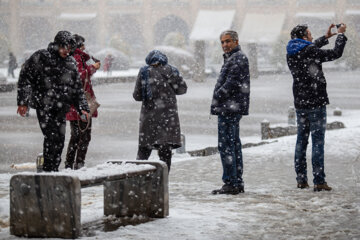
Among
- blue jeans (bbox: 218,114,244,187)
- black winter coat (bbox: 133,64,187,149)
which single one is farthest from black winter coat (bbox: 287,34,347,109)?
black winter coat (bbox: 133,64,187,149)

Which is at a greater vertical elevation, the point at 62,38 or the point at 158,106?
the point at 62,38

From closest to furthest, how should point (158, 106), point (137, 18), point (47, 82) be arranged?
point (47, 82) < point (158, 106) < point (137, 18)

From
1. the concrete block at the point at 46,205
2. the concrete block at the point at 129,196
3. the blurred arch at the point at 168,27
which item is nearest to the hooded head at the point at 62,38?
the concrete block at the point at 129,196

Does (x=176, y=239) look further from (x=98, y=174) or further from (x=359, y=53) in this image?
(x=359, y=53)

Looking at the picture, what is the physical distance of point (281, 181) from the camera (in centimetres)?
838

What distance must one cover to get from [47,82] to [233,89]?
1.87 meters

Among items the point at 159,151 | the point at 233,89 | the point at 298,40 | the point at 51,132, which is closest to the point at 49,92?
the point at 51,132

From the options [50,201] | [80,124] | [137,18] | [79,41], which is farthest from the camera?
[137,18]

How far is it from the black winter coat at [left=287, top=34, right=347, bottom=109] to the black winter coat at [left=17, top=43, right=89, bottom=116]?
230cm

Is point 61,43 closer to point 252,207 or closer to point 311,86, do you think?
point 252,207

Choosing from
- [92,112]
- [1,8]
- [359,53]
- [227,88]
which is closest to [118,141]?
[92,112]

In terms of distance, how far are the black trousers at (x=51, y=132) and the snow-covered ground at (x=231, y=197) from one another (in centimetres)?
54

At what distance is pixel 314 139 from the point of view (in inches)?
297

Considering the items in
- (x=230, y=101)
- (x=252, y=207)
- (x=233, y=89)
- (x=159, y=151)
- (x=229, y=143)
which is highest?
(x=233, y=89)
